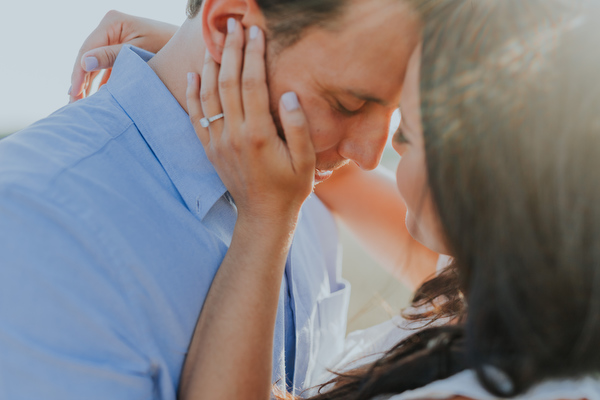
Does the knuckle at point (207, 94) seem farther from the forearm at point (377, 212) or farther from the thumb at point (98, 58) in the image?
the forearm at point (377, 212)

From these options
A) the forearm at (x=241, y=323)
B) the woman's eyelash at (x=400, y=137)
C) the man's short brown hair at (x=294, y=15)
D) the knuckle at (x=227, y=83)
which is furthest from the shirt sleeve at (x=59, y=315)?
the woman's eyelash at (x=400, y=137)

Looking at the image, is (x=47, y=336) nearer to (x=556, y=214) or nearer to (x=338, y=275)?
(x=556, y=214)

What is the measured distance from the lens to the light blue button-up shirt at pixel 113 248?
1.16 metres

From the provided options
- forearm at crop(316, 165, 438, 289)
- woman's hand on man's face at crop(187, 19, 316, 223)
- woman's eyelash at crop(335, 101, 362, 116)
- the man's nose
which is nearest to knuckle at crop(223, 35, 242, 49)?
woman's hand on man's face at crop(187, 19, 316, 223)

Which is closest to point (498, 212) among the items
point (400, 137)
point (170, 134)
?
point (400, 137)

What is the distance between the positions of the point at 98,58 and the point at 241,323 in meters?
1.41

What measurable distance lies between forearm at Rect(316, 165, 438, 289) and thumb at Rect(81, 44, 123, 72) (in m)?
1.25

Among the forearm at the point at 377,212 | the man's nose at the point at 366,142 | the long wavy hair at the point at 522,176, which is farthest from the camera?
the forearm at the point at 377,212

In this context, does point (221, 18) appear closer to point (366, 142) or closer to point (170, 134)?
point (170, 134)

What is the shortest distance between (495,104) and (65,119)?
1365mm

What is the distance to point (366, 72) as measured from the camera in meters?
1.50

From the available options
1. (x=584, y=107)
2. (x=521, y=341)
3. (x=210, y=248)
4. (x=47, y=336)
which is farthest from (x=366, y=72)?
(x=47, y=336)

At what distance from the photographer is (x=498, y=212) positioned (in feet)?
3.76

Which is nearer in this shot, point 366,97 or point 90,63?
point 366,97
